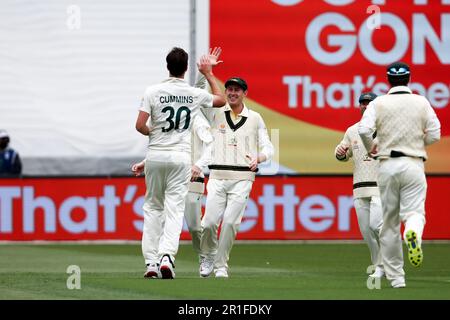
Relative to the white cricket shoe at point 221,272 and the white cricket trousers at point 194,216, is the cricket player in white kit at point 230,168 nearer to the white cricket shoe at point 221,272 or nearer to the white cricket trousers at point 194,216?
the white cricket shoe at point 221,272

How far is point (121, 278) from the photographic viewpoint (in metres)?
14.2

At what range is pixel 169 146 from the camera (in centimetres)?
1367

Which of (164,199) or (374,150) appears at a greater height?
(374,150)

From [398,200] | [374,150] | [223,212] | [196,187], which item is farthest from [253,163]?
[398,200]

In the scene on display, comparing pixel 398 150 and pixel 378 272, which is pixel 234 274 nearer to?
pixel 378 272

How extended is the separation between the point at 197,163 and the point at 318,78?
1108cm

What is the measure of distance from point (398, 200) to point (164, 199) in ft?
8.11

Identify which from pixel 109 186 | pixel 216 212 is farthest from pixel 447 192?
pixel 216 212

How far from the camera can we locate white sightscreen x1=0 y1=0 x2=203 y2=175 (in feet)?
82.8

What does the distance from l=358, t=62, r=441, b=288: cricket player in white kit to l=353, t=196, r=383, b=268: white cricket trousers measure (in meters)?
2.29

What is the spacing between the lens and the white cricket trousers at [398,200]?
504 inches
